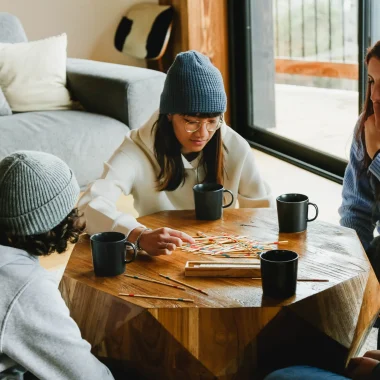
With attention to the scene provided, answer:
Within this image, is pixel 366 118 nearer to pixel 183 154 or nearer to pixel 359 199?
pixel 359 199

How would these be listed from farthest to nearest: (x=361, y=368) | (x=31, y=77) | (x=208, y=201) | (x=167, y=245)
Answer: (x=31, y=77) < (x=208, y=201) < (x=167, y=245) < (x=361, y=368)

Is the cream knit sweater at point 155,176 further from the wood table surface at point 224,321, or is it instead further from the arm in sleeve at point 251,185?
the wood table surface at point 224,321

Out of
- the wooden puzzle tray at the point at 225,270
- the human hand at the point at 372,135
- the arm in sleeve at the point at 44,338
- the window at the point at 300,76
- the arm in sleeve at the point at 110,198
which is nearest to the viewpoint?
the arm in sleeve at the point at 44,338

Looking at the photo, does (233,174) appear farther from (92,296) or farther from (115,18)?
(115,18)

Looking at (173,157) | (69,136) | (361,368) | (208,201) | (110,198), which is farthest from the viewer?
(69,136)

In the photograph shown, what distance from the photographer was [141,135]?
216 centimetres

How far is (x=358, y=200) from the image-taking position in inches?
80.5

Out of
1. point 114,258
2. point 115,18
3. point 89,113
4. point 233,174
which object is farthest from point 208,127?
point 115,18

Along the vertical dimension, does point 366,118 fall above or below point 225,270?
above

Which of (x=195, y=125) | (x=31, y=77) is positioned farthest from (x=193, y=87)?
(x=31, y=77)

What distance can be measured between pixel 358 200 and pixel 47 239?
97cm

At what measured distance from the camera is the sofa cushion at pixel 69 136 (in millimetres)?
3527

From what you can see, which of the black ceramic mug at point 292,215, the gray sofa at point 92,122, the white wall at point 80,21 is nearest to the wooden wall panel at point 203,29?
the white wall at point 80,21

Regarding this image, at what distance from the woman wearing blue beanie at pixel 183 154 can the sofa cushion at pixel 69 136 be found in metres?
1.47
